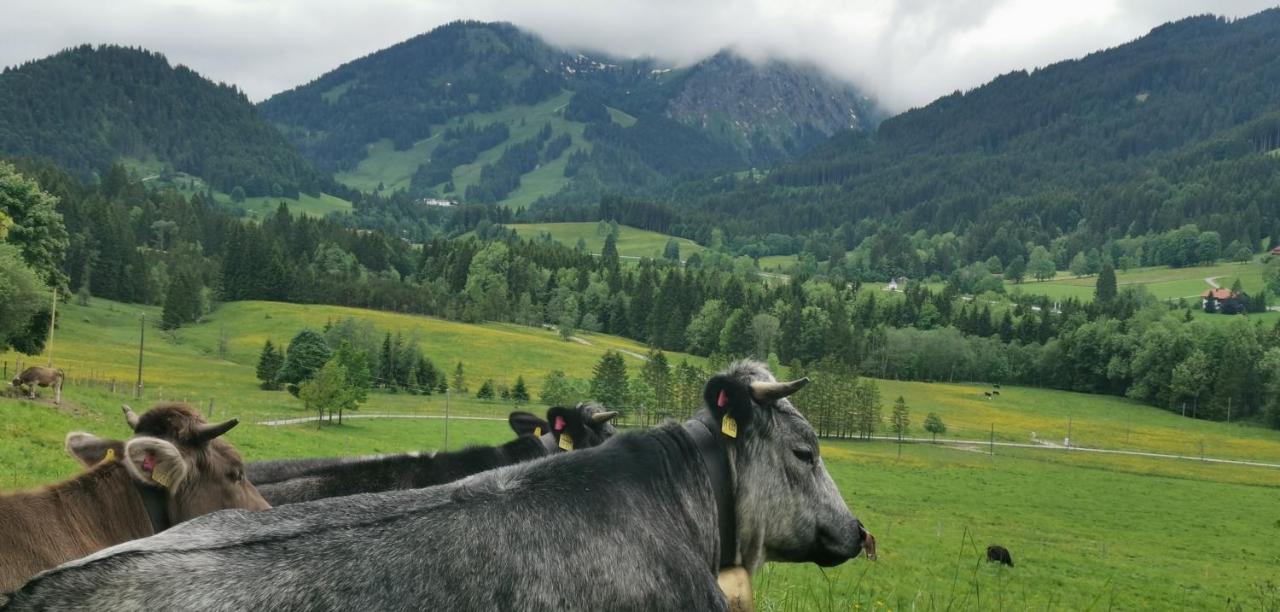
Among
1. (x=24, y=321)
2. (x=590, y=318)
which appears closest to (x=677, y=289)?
(x=590, y=318)

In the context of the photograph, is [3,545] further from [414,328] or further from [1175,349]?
[1175,349]

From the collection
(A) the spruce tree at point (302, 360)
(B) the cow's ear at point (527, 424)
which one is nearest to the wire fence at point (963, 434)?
(A) the spruce tree at point (302, 360)

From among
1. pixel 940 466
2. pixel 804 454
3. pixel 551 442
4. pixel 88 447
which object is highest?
pixel 804 454

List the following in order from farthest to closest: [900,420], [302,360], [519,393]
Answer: [900,420] < [519,393] < [302,360]

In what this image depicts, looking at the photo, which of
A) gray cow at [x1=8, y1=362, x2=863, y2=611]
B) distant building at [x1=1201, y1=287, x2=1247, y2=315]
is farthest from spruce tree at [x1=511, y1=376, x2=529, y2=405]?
distant building at [x1=1201, y1=287, x2=1247, y2=315]

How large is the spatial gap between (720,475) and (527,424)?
8.02 metres

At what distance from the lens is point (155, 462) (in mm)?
6762

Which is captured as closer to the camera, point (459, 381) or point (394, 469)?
point (394, 469)

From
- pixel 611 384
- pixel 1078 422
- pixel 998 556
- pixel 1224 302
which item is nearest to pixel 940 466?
pixel 611 384

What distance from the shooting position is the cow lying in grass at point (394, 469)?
1018cm

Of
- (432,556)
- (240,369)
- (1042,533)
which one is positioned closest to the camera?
(432,556)

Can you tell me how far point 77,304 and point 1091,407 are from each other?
136 m

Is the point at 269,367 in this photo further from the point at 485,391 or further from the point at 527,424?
the point at 527,424

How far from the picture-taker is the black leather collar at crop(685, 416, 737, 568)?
628 centimetres
